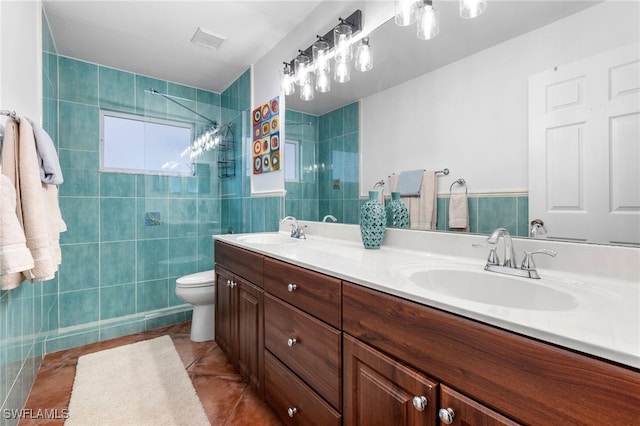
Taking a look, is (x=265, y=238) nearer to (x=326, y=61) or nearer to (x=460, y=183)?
(x=326, y=61)

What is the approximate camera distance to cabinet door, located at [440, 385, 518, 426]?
58cm

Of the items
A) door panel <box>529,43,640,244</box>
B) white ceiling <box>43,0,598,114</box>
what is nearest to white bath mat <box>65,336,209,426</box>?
door panel <box>529,43,640,244</box>

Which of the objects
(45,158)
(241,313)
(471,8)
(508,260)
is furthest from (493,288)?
(45,158)

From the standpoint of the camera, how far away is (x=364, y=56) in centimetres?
160

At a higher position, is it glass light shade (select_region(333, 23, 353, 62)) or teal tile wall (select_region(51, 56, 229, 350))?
glass light shade (select_region(333, 23, 353, 62))

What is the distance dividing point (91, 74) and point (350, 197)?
2.59 metres

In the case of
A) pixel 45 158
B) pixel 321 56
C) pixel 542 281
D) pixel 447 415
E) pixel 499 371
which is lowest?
pixel 447 415

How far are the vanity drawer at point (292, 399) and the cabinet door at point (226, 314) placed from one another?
49 centimetres

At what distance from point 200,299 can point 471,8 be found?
2.46m

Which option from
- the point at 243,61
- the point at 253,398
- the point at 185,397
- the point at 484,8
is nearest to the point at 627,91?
the point at 484,8

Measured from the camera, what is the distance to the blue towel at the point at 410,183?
4.54 feet

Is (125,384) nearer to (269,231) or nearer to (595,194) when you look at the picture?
(269,231)

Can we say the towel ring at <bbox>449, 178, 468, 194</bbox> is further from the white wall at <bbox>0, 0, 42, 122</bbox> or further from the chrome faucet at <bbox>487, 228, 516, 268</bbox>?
the white wall at <bbox>0, 0, 42, 122</bbox>

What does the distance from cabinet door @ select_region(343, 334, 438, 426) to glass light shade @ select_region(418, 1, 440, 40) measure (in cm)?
131
